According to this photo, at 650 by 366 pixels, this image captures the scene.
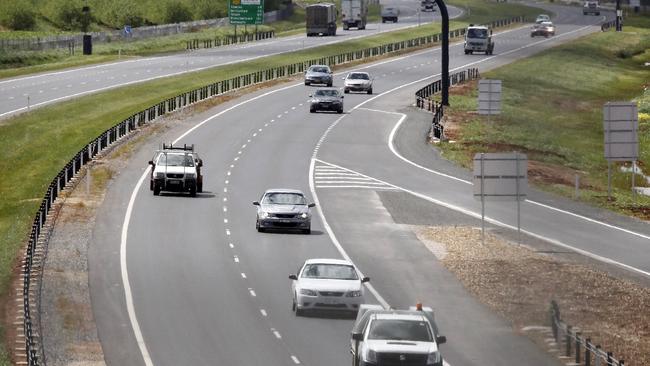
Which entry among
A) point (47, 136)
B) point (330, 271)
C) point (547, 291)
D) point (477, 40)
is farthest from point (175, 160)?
point (477, 40)

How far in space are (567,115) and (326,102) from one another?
25846mm

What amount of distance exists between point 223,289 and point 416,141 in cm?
4270

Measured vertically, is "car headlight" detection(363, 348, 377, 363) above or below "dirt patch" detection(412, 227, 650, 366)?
above

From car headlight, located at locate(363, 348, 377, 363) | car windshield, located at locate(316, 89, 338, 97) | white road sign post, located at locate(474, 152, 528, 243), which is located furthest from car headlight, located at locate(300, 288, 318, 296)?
car windshield, located at locate(316, 89, 338, 97)

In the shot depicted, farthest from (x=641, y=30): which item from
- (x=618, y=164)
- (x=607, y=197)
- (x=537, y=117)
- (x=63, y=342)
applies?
(x=63, y=342)

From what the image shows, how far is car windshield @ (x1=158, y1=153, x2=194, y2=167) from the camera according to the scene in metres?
61.5

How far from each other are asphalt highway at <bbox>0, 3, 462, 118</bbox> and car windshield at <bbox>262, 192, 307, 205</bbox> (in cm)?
4391

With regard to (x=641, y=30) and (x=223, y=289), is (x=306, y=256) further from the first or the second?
(x=641, y=30)

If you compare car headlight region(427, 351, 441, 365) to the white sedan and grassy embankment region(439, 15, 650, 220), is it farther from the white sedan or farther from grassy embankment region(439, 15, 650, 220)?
grassy embankment region(439, 15, 650, 220)

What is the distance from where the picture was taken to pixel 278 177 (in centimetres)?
6869

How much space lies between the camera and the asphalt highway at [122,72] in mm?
104562

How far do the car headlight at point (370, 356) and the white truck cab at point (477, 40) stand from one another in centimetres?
12005

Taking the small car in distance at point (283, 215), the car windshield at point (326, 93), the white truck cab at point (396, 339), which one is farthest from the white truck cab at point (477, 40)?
the white truck cab at point (396, 339)

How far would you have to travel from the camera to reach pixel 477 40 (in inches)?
5802
